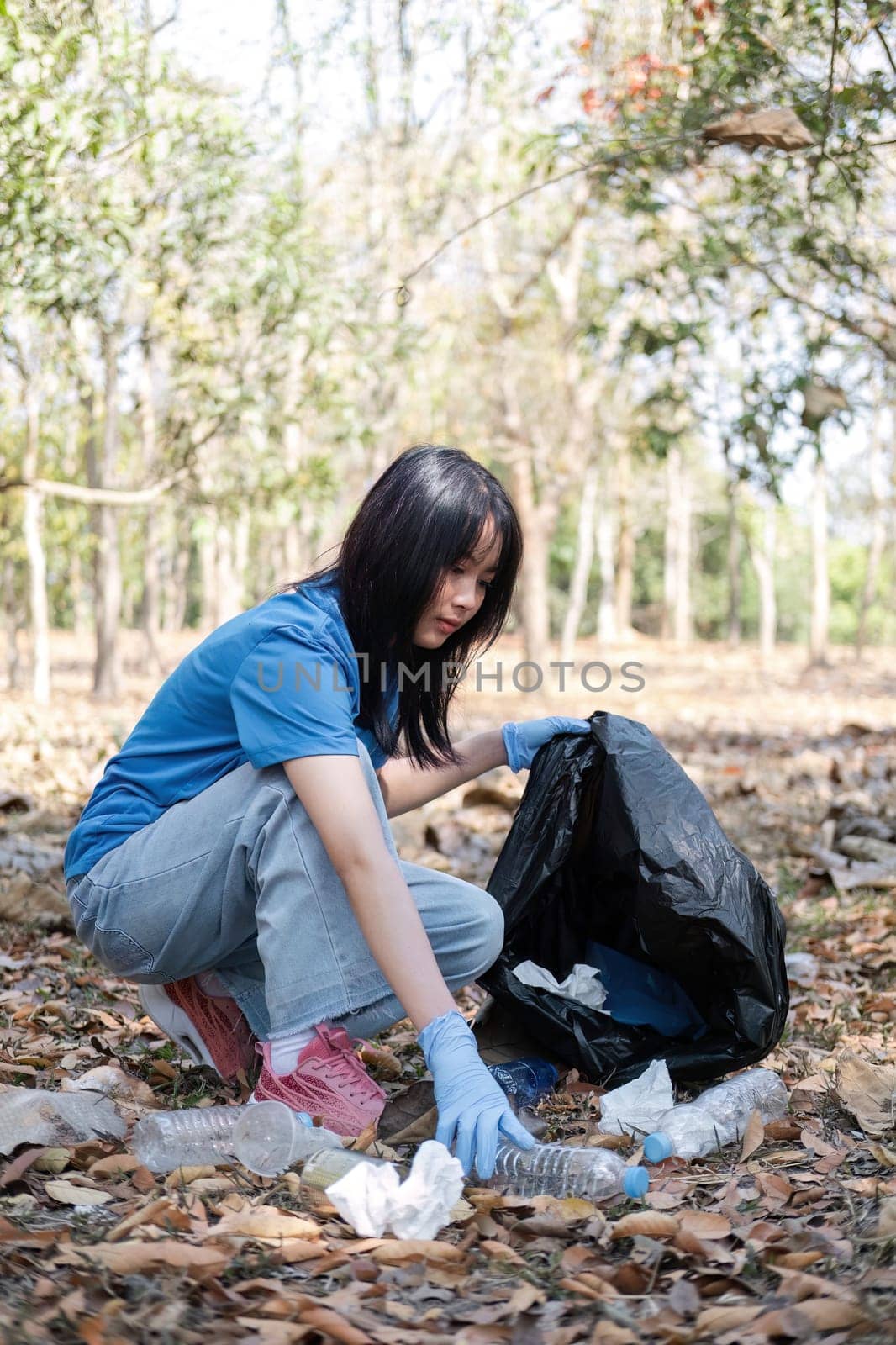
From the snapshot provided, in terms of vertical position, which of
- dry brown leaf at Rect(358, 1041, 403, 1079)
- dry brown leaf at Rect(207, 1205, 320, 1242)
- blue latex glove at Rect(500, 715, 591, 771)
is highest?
blue latex glove at Rect(500, 715, 591, 771)

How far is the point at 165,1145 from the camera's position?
2000 mm

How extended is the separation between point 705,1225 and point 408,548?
3.81 feet

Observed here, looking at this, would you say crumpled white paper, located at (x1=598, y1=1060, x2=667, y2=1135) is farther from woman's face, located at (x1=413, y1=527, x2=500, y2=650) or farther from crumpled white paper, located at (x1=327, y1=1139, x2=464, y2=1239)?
woman's face, located at (x1=413, y1=527, x2=500, y2=650)

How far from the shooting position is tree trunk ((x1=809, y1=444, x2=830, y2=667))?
50.2 ft

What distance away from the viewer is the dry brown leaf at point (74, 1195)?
1.81 m

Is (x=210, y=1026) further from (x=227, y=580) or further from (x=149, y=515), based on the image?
(x=227, y=580)

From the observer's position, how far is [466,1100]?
6.40 feet

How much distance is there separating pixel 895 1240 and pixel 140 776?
Result: 145 cm

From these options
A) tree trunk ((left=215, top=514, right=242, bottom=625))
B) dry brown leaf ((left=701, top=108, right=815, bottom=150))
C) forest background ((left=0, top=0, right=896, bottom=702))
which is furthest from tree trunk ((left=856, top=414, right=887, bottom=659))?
dry brown leaf ((left=701, top=108, right=815, bottom=150))

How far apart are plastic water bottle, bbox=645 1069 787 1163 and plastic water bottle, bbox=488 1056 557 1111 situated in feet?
0.91

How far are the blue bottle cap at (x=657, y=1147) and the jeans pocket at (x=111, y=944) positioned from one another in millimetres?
923

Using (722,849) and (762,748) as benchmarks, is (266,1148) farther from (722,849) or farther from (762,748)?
(762,748)

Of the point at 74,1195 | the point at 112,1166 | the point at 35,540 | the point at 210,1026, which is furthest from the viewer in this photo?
the point at 35,540

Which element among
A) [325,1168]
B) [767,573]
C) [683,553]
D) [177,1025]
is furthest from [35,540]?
[683,553]
